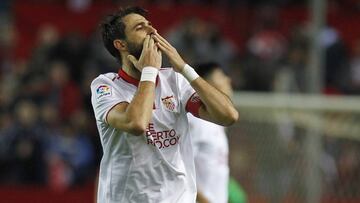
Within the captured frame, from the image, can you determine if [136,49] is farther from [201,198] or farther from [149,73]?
[201,198]

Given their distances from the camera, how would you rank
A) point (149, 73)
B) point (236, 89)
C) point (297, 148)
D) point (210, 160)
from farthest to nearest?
point (236, 89) < point (297, 148) < point (210, 160) < point (149, 73)

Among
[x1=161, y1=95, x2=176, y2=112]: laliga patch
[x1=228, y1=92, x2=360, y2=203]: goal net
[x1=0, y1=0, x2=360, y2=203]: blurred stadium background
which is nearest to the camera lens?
[x1=161, y1=95, x2=176, y2=112]: laliga patch

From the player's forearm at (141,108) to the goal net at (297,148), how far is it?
542 centimetres

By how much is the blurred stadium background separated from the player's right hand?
5320 millimetres

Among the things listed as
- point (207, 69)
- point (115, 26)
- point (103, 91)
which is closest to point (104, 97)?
point (103, 91)

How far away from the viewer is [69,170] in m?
13.2

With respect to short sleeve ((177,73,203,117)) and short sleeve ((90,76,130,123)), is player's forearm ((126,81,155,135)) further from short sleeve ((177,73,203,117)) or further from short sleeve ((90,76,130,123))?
short sleeve ((177,73,203,117))

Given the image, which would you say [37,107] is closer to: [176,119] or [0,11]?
[0,11]

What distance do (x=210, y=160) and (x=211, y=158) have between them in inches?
0.9

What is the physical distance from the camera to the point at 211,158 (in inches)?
308

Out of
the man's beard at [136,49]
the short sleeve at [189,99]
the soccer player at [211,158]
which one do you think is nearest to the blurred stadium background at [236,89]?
the soccer player at [211,158]

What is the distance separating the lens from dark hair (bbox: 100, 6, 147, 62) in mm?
6109

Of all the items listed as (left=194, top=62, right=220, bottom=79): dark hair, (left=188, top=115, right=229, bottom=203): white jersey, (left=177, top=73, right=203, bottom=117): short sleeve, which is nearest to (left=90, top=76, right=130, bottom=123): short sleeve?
(left=177, top=73, right=203, bottom=117): short sleeve

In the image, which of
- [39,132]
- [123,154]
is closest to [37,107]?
[39,132]
